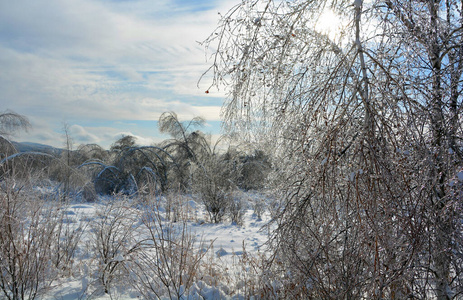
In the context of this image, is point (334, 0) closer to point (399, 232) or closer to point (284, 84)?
point (284, 84)

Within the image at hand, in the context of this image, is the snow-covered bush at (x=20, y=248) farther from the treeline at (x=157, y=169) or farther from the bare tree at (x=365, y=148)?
the bare tree at (x=365, y=148)

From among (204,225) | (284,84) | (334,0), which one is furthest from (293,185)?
(204,225)

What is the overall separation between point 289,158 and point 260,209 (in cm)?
848

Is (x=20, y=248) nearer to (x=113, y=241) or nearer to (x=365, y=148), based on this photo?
(x=113, y=241)

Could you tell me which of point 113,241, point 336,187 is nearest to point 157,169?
point 113,241

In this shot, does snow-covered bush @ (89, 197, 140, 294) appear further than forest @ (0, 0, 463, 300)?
Yes

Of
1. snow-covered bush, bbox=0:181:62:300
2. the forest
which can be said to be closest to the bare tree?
the forest

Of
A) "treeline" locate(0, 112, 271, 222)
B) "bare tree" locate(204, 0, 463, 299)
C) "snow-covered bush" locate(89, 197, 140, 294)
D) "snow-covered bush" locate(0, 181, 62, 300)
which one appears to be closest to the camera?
"bare tree" locate(204, 0, 463, 299)

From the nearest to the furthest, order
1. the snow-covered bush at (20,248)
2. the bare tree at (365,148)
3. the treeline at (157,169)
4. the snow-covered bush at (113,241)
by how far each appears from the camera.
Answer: the bare tree at (365,148), the snow-covered bush at (20,248), the snow-covered bush at (113,241), the treeline at (157,169)

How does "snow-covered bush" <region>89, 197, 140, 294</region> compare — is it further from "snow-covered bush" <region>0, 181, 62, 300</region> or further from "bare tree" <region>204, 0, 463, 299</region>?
"bare tree" <region>204, 0, 463, 299</region>

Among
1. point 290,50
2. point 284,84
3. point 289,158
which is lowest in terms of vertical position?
point 289,158

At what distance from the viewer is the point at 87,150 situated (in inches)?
1307

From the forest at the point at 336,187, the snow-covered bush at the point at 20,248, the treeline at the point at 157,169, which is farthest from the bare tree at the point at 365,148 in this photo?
the snow-covered bush at the point at 20,248

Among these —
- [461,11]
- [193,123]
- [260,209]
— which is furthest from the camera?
[193,123]
